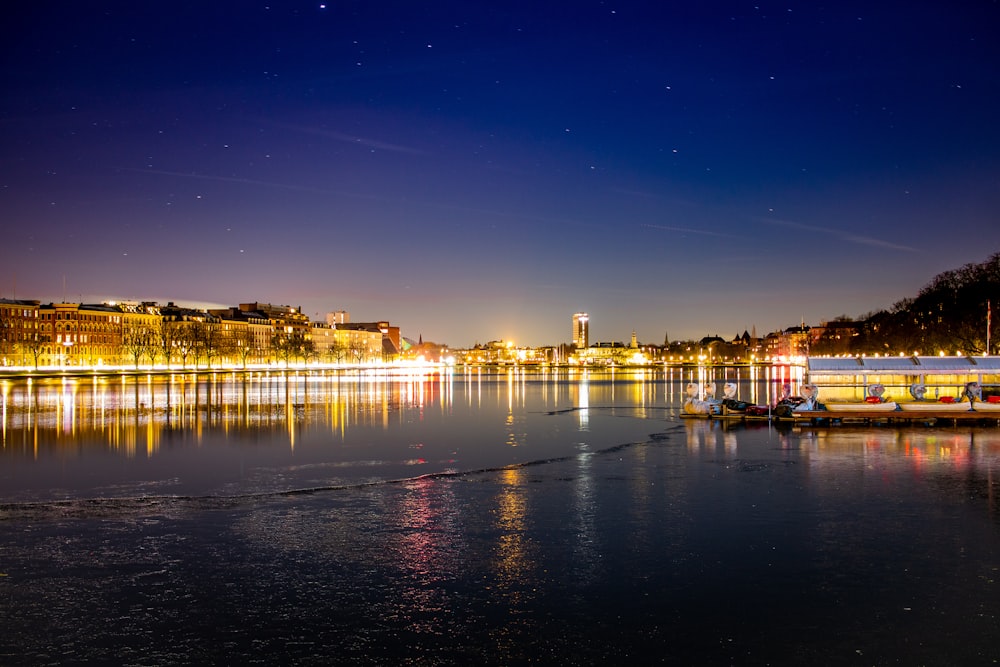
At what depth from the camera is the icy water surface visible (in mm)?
11289

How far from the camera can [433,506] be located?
68.5ft

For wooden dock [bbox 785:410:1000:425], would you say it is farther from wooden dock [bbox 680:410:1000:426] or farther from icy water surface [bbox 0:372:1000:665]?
icy water surface [bbox 0:372:1000:665]

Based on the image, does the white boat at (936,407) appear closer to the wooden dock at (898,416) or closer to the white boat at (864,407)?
the wooden dock at (898,416)

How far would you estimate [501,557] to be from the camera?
1570 cm

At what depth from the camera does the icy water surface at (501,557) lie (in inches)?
444

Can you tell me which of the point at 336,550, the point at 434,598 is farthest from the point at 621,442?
the point at 434,598

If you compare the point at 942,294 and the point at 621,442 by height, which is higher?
the point at 942,294

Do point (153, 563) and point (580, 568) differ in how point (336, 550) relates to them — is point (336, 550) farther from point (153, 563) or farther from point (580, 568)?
point (580, 568)

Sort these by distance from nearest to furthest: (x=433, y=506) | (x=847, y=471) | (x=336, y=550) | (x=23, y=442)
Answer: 1. (x=336, y=550)
2. (x=433, y=506)
3. (x=847, y=471)
4. (x=23, y=442)

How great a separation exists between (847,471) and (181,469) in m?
20.5

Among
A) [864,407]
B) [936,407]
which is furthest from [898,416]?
[936,407]

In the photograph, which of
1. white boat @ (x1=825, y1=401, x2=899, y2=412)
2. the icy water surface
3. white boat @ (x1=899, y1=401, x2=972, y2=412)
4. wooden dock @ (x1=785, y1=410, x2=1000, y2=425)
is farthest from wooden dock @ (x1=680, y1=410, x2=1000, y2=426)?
the icy water surface

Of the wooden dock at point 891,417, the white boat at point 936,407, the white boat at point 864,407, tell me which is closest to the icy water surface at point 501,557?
the wooden dock at point 891,417

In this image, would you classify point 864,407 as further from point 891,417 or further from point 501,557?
Result: point 501,557
